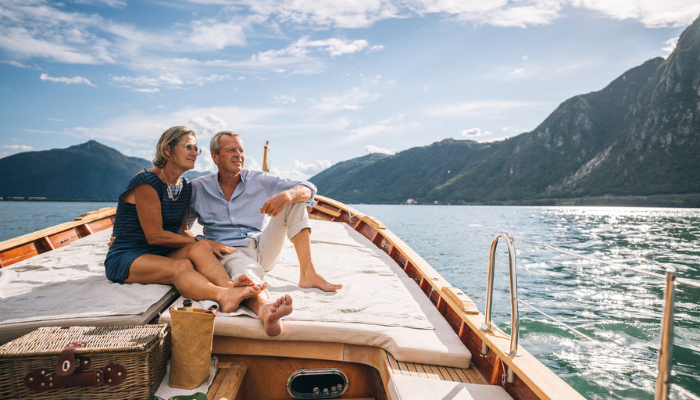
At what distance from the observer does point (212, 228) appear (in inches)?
107

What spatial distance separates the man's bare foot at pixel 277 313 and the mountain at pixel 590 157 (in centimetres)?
7611

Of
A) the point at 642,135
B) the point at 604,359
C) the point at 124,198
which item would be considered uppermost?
the point at 642,135

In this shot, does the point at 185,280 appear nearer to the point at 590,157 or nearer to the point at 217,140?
the point at 217,140

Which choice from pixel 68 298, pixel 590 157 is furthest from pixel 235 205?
pixel 590 157

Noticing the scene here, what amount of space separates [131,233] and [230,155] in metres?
0.81

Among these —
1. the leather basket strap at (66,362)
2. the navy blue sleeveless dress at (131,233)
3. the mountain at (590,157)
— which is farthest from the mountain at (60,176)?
the leather basket strap at (66,362)

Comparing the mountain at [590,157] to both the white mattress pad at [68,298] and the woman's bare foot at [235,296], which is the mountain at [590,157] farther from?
the white mattress pad at [68,298]

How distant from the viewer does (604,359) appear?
397 centimetres

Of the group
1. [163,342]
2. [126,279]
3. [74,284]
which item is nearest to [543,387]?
[163,342]

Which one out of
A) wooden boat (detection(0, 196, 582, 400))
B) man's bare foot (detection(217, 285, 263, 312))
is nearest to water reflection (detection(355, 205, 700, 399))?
wooden boat (detection(0, 196, 582, 400))

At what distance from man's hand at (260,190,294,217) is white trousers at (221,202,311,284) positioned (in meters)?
0.17

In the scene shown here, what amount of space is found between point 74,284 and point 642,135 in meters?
98.1

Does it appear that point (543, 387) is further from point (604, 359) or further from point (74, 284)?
point (604, 359)

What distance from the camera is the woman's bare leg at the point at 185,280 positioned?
78.0 inches
